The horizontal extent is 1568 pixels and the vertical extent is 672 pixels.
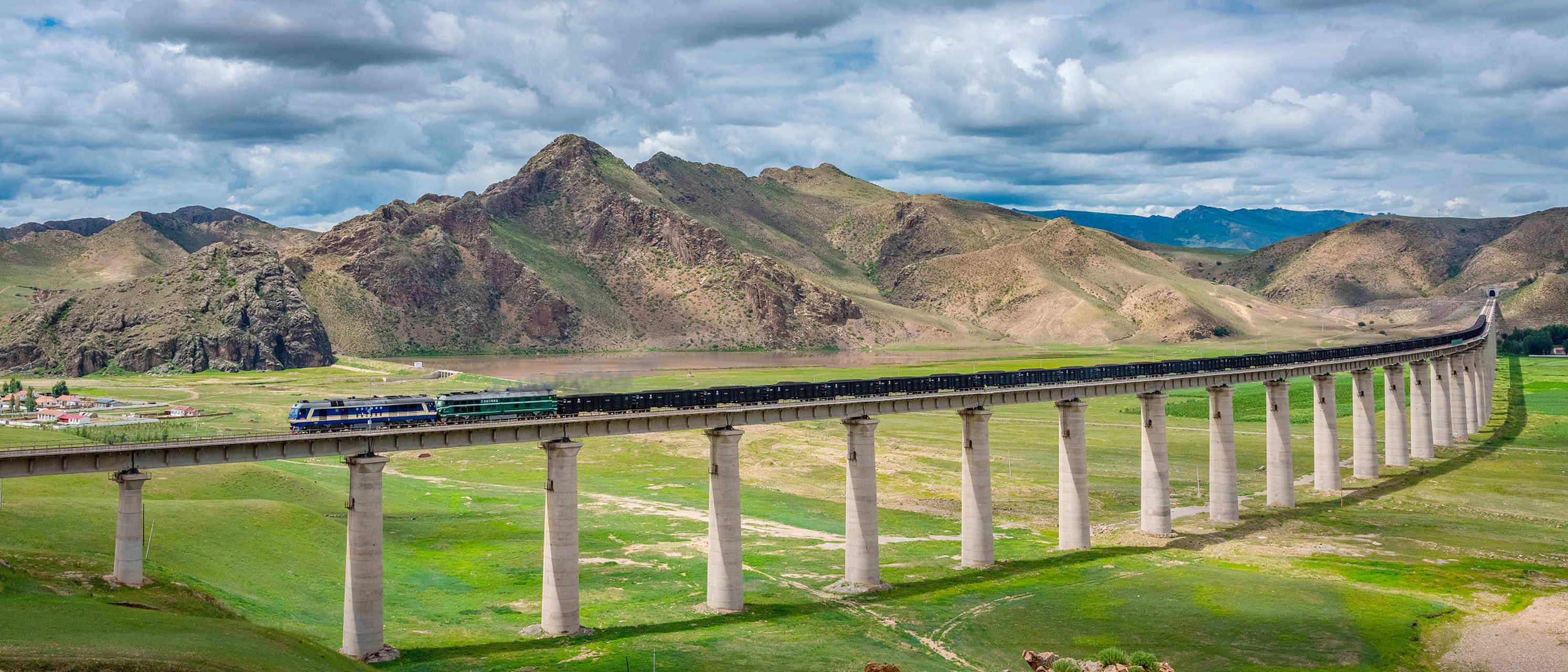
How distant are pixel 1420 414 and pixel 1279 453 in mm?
42710

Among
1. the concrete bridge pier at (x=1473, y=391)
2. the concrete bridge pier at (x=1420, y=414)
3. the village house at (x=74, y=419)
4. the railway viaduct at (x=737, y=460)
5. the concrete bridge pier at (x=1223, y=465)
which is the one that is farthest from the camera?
the concrete bridge pier at (x=1473, y=391)

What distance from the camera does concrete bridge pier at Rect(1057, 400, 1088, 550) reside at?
262ft

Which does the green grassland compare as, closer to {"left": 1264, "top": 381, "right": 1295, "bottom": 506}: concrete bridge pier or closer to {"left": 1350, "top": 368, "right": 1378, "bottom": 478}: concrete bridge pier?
{"left": 1264, "top": 381, "right": 1295, "bottom": 506}: concrete bridge pier

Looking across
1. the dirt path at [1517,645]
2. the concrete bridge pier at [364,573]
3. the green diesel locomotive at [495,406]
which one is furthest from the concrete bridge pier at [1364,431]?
the concrete bridge pier at [364,573]

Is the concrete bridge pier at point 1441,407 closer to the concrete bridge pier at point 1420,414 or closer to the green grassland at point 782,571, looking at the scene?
the concrete bridge pier at point 1420,414

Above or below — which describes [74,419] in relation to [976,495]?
above

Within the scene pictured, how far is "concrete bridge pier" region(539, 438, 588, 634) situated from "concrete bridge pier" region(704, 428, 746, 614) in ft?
27.4

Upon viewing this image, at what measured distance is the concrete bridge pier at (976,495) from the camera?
7444 cm

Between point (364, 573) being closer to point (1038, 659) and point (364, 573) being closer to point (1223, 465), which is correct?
point (1038, 659)

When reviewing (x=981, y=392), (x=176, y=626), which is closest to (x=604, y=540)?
(x=981, y=392)

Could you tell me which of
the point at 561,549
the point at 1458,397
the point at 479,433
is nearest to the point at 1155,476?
the point at 561,549

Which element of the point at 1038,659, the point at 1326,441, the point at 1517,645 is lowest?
the point at 1517,645

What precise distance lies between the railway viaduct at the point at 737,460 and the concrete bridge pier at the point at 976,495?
4.0 inches

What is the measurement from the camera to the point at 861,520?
226 feet
